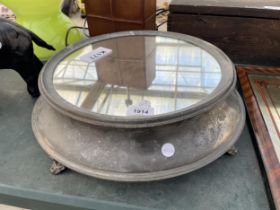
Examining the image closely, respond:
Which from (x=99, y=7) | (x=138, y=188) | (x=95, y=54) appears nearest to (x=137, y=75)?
(x=95, y=54)

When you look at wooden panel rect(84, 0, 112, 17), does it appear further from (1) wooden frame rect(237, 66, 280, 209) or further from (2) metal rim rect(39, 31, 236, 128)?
(1) wooden frame rect(237, 66, 280, 209)

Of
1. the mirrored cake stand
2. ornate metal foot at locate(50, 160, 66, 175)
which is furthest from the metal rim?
ornate metal foot at locate(50, 160, 66, 175)

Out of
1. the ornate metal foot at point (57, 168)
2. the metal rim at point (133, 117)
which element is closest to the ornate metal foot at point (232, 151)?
the metal rim at point (133, 117)

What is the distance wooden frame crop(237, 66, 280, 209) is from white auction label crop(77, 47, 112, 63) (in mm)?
396

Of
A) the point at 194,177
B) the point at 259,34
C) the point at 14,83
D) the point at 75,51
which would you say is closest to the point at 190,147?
the point at 194,177

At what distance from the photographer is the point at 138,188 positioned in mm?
580

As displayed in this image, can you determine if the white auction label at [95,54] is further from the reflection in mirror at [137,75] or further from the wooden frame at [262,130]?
the wooden frame at [262,130]

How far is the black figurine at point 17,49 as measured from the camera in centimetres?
68

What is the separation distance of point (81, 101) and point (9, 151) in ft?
0.82

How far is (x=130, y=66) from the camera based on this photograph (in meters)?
0.69

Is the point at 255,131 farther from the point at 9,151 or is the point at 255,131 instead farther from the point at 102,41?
the point at 9,151

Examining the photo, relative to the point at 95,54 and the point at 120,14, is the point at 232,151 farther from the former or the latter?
the point at 120,14

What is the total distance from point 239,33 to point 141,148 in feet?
1.91

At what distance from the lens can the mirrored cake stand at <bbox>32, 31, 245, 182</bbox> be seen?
1.65 ft
